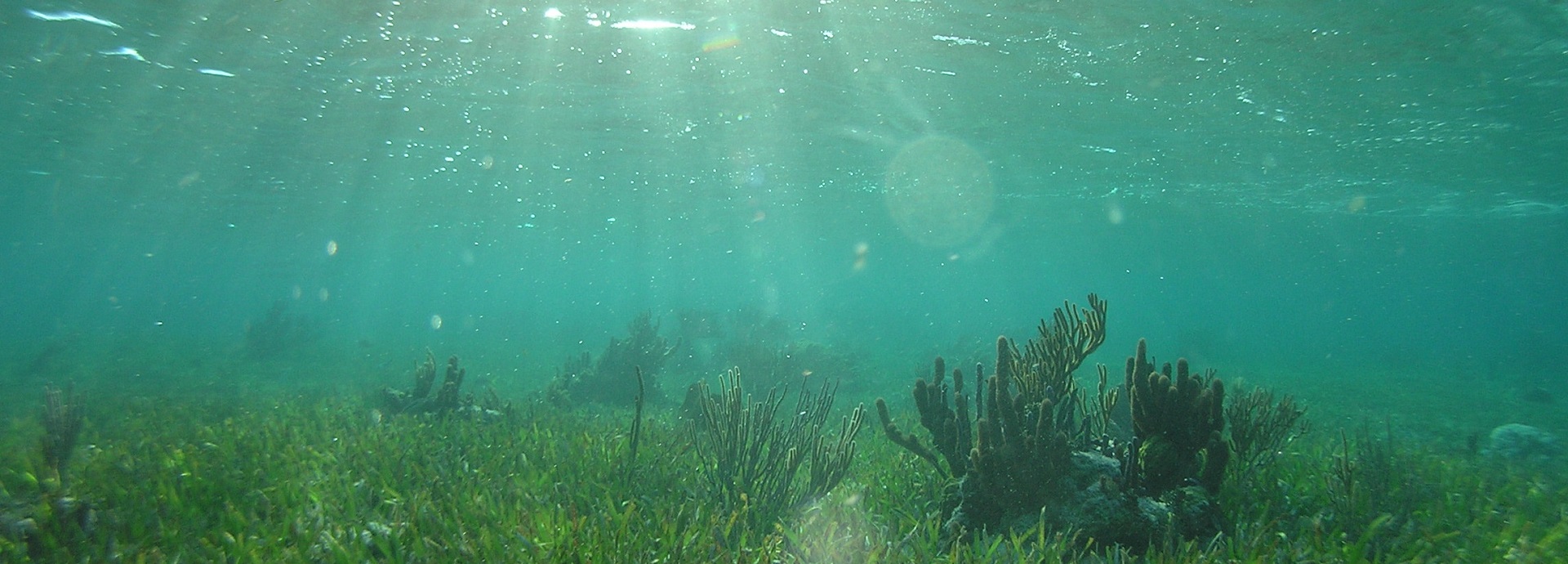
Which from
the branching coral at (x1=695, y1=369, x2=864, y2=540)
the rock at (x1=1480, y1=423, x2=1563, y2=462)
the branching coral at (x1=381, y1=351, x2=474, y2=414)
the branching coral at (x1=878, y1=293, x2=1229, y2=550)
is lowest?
the branching coral at (x1=381, y1=351, x2=474, y2=414)

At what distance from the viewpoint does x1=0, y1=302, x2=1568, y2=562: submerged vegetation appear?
16.1 feet

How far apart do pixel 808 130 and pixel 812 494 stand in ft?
53.1

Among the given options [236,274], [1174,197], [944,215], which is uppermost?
[1174,197]

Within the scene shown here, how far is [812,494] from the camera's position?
6.48 meters

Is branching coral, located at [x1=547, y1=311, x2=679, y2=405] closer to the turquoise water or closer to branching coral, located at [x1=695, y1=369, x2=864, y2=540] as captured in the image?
the turquoise water

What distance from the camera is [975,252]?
6912cm

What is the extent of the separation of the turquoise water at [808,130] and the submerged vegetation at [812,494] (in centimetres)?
752

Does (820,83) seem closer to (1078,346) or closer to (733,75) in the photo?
(733,75)

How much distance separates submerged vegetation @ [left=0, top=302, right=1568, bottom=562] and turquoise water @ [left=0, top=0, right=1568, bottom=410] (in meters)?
7.52

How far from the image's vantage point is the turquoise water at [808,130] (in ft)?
41.4

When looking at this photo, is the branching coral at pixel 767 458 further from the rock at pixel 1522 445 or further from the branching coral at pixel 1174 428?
the rock at pixel 1522 445

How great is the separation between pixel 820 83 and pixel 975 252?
5571cm

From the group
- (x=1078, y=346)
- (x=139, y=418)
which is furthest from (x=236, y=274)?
(x=1078, y=346)

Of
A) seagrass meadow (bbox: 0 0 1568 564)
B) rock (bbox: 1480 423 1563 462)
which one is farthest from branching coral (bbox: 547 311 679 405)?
rock (bbox: 1480 423 1563 462)
